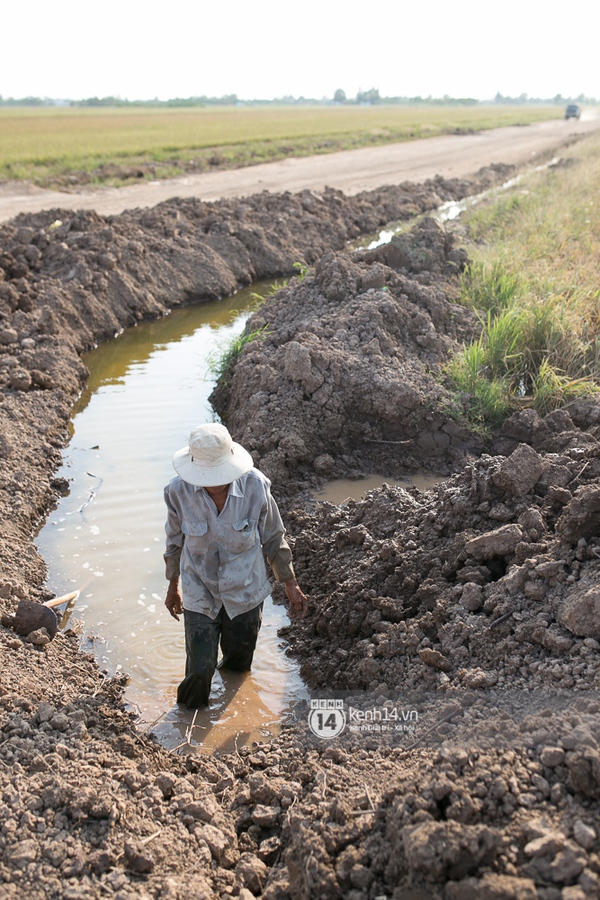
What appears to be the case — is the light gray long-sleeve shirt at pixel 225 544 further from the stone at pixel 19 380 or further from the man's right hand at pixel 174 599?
the stone at pixel 19 380

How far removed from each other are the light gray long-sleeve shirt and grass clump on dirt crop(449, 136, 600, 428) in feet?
11.3

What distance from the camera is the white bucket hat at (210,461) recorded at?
366 cm

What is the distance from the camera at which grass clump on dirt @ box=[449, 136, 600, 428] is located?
23.0 ft

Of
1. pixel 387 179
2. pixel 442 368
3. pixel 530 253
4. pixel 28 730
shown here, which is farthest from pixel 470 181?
pixel 28 730

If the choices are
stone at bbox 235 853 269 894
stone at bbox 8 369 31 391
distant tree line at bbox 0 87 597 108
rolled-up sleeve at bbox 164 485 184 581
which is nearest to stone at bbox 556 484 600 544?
rolled-up sleeve at bbox 164 485 184 581

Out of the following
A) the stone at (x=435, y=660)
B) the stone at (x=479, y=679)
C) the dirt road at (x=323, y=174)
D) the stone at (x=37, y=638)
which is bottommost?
the stone at (x=37, y=638)

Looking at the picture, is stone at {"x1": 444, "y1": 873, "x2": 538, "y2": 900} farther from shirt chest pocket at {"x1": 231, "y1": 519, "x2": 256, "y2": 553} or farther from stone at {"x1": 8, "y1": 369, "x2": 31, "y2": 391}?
stone at {"x1": 8, "y1": 369, "x2": 31, "y2": 391}

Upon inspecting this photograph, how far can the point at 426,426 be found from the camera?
6957mm

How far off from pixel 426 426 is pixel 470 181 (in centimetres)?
1878

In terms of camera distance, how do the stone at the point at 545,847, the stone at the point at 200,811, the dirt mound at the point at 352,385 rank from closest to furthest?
the stone at the point at 545,847, the stone at the point at 200,811, the dirt mound at the point at 352,385

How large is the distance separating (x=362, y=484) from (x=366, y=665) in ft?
8.16

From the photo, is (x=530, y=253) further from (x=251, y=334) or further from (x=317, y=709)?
(x=317, y=709)

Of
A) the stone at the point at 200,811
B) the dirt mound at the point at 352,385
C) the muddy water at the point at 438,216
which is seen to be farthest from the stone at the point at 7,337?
the muddy water at the point at 438,216

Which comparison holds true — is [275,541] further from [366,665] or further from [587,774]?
[587,774]
